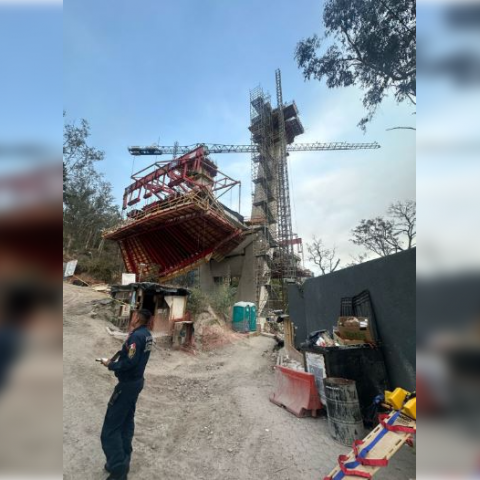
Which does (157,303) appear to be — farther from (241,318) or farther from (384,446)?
(384,446)

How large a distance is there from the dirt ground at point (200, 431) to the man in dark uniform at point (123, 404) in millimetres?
300

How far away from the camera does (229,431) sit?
4633 millimetres

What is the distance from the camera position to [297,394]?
5.42 meters

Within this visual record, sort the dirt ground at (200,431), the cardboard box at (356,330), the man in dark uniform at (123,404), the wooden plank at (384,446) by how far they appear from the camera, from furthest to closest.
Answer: the cardboard box at (356,330)
the dirt ground at (200,431)
the man in dark uniform at (123,404)
the wooden plank at (384,446)

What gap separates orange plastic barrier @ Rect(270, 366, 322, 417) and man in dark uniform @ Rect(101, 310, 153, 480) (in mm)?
3021

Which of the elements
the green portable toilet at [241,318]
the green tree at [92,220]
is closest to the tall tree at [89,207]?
the green tree at [92,220]

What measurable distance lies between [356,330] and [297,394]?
165 cm

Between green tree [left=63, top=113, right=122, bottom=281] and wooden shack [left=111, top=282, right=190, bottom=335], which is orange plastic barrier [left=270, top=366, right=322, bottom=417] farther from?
green tree [left=63, top=113, right=122, bottom=281]

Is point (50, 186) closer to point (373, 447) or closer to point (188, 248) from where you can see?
point (373, 447)

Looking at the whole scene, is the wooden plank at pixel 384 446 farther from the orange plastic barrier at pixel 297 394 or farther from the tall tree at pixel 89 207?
the tall tree at pixel 89 207

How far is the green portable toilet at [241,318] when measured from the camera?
17.3 metres

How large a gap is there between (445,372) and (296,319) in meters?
11.3

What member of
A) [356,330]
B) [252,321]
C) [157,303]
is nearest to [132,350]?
[356,330]

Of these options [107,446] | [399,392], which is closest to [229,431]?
[107,446]
